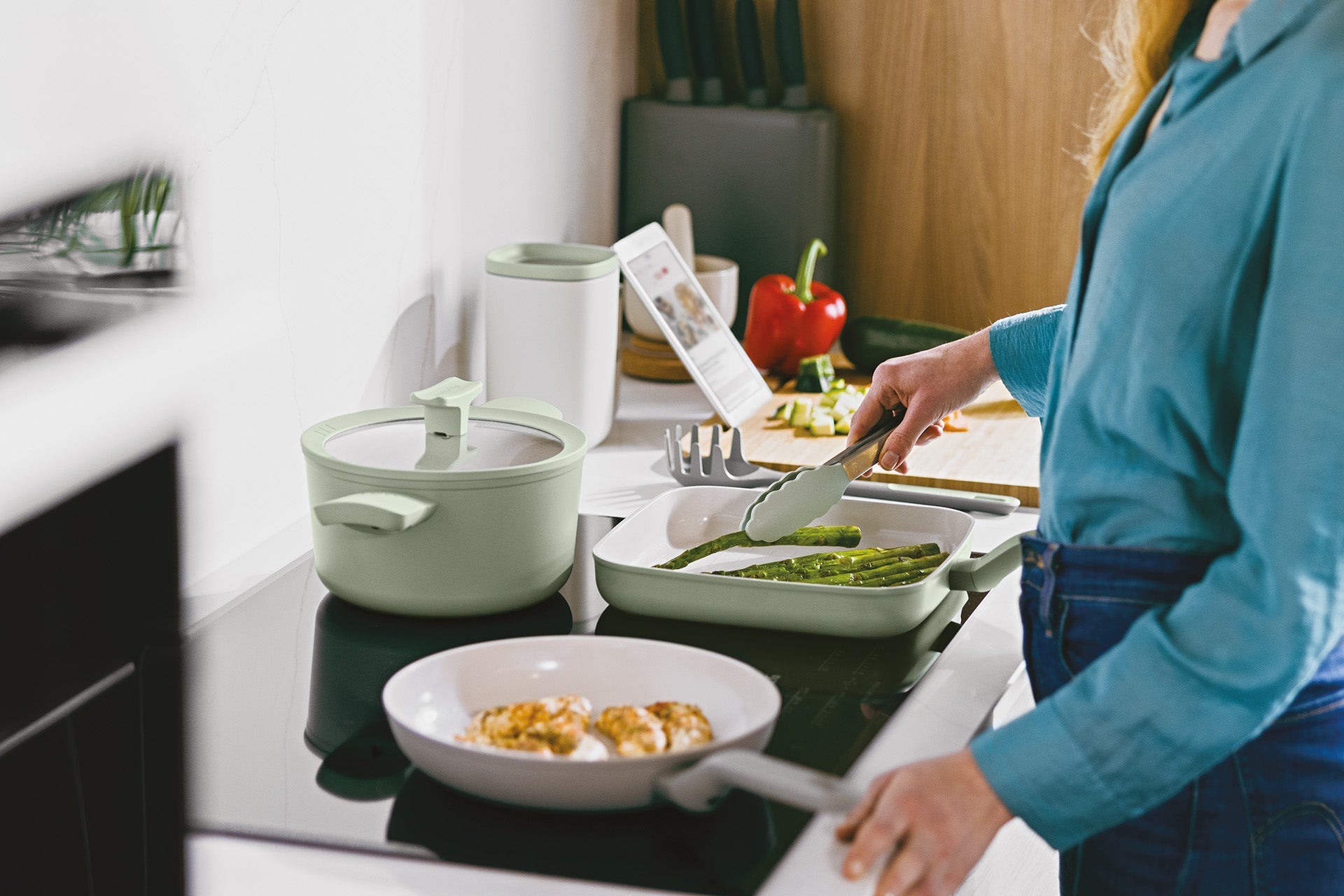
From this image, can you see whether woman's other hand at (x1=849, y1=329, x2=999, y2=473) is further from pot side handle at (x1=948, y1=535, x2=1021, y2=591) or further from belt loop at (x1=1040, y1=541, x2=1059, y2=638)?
belt loop at (x1=1040, y1=541, x2=1059, y2=638)

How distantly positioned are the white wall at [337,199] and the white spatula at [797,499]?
0.42 meters

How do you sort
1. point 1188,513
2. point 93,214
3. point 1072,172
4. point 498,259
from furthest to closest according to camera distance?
point 1072,172
point 498,259
point 93,214
point 1188,513

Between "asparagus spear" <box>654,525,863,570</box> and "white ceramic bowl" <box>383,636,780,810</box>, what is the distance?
27 centimetres

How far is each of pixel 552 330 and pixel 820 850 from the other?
36.5 inches

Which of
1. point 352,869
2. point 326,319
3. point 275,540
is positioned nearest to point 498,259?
point 326,319

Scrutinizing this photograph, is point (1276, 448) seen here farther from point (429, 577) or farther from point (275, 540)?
point (275, 540)

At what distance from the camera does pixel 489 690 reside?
0.83 meters

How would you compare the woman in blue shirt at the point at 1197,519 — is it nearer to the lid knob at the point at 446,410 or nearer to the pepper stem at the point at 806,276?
the lid knob at the point at 446,410

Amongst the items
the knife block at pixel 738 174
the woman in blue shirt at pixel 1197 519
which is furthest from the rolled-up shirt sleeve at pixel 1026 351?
the knife block at pixel 738 174

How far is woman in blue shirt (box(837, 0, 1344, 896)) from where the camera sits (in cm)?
63

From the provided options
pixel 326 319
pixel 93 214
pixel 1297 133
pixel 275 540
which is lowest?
pixel 275 540

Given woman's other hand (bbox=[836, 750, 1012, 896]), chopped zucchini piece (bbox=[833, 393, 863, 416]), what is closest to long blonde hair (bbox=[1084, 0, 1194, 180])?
woman's other hand (bbox=[836, 750, 1012, 896])

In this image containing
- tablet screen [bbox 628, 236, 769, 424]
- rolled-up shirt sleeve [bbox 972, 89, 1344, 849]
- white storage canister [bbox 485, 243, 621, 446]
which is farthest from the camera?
tablet screen [bbox 628, 236, 769, 424]

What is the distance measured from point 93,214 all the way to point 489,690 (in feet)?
1.39
